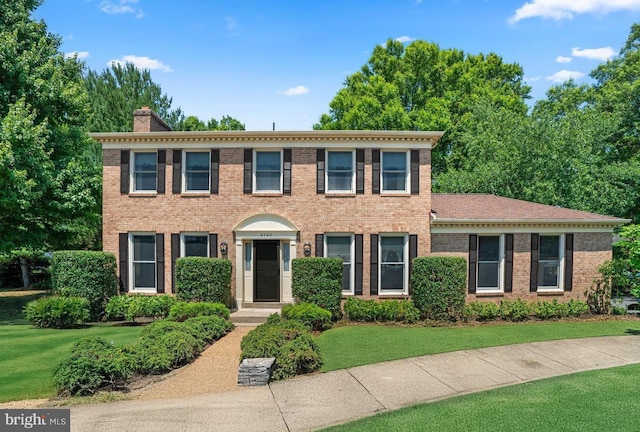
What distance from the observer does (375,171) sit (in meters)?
15.9

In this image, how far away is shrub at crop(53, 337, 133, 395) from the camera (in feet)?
25.8

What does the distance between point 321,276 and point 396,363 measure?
203 inches

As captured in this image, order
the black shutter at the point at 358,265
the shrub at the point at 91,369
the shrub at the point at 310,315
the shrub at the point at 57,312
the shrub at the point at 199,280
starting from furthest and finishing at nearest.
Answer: the black shutter at the point at 358,265 → the shrub at the point at 199,280 → the shrub at the point at 57,312 → the shrub at the point at 310,315 → the shrub at the point at 91,369

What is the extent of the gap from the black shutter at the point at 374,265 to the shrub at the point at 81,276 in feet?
30.4

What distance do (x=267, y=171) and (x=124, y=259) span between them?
19.9ft

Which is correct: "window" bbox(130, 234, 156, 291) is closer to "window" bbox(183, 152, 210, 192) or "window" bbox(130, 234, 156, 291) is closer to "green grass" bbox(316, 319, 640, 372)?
"window" bbox(183, 152, 210, 192)

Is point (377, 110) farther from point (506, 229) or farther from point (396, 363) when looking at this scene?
point (396, 363)

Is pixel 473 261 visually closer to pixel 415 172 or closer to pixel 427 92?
pixel 415 172

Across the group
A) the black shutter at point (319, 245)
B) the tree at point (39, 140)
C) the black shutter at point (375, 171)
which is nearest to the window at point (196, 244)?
the black shutter at point (319, 245)

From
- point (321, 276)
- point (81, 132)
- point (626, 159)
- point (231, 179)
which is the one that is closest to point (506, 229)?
point (321, 276)

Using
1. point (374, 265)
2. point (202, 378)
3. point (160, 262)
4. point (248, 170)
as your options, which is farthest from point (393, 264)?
point (202, 378)

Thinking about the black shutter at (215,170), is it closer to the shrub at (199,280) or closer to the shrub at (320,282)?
the shrub at (199,280)

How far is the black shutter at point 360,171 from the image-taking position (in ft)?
52.0

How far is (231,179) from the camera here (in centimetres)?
1597
